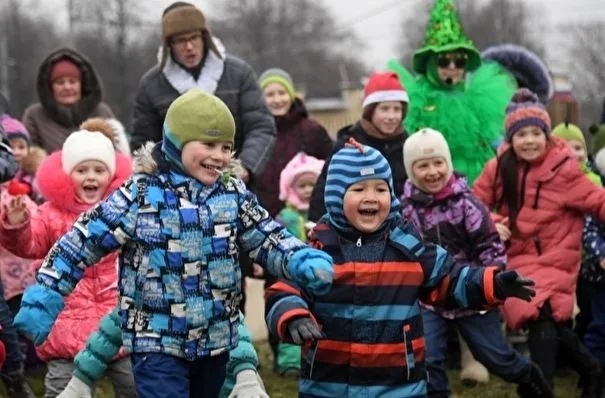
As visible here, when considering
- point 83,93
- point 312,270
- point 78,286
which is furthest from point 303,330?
point 83,93

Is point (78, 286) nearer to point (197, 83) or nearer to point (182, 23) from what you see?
point (197, 83)

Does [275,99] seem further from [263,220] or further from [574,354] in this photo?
[263,220]

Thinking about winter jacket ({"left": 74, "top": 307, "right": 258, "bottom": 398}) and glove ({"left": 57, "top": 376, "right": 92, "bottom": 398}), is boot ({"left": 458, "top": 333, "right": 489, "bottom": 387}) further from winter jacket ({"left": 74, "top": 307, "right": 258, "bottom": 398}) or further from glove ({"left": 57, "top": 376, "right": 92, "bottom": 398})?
glove ({"left": 57, "top": 376, "right": 92, "bottom": 398})

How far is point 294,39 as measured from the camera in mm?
62188

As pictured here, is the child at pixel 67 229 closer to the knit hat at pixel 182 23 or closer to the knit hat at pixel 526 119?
the knit hat at pixel 182 23

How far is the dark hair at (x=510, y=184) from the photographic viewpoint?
282 inches

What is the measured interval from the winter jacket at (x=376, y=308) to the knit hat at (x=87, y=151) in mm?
1637

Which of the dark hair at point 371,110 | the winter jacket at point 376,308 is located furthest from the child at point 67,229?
the dark hair at point 371,110

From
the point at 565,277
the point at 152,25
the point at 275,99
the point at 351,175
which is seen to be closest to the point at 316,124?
the point at 275,99

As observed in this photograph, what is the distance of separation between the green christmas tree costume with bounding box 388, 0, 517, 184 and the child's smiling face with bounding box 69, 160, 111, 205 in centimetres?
261

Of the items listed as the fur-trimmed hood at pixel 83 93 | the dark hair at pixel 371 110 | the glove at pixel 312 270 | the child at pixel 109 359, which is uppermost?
the fur-trimmed hood at pixel 83 93

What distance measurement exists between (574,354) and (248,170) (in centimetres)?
229

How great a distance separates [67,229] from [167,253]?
138 cm


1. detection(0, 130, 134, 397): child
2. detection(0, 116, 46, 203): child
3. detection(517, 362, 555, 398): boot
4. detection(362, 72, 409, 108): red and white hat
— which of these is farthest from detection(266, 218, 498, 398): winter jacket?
detection(0, 116, 46, 203): child
